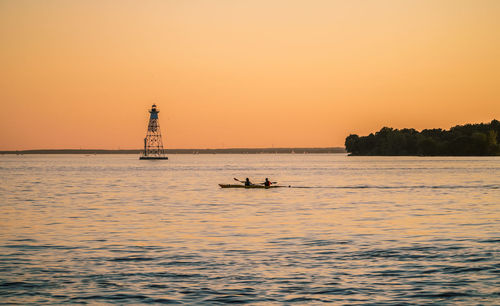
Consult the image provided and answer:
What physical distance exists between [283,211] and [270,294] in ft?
111

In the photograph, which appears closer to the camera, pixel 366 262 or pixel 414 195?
pixel 366 262

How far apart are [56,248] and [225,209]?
85.2ft

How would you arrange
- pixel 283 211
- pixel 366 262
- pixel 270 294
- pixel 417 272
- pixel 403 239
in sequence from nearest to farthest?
pixel 270 294, pixel 417 272, pixel 366 262, pixel 403 239, pixel 283 211

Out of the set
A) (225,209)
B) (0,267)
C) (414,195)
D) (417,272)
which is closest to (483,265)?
(417,272)

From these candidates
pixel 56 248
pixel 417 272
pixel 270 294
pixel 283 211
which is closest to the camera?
pixel 270 294

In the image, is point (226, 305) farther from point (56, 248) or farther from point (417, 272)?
Answer: point (56, 248)

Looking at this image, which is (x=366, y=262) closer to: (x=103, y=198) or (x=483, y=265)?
(x=483, y=265)

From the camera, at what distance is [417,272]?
2655 centimetres

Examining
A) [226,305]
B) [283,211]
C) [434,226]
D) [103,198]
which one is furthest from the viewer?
[103,198]

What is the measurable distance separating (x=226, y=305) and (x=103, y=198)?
54422 millimetres

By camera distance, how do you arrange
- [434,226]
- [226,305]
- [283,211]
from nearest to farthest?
[226,305] < [434,226] < [283,211]

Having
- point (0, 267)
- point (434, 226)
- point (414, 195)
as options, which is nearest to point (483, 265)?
point (434, 226)

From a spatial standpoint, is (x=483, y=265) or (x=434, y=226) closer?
(x=483, y=265)

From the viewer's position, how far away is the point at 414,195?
3009 inches
